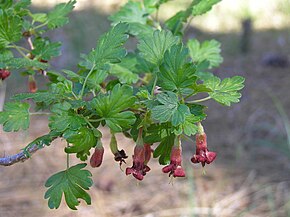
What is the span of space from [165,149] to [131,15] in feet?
1.43

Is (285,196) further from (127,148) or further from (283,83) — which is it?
(283,83)

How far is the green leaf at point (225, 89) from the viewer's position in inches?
36.2

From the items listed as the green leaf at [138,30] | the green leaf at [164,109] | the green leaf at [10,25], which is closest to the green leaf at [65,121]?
the green leaf at [164,109]

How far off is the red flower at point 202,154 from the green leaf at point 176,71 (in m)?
0.10

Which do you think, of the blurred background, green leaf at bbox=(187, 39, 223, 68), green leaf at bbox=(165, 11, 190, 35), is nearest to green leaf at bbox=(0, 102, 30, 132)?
green leaf at bbox=(165, 11, 190, 35)

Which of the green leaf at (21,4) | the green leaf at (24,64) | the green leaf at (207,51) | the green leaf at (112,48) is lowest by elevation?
the green leaf at (24,64)

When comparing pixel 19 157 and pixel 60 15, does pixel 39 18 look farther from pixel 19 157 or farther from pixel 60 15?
pixel 19 157

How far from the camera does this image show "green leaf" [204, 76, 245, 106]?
92 centimetres

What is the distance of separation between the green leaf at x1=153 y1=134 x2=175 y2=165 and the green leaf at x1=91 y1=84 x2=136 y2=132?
3.5 inches

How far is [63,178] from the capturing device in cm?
99

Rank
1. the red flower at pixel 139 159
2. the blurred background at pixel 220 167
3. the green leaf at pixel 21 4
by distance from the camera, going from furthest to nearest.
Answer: the blurred background at pixel 220 167
the green leaf at pixel 21 4
the red flower at pixel 139 159

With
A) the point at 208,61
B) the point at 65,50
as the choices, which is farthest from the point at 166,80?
the point at 65,50

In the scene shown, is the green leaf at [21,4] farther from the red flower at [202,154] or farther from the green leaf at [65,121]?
the red flower at [202,154]

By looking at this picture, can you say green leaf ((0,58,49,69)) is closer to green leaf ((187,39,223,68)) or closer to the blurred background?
green leaf ((187,39,223,68))
